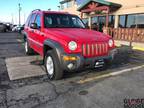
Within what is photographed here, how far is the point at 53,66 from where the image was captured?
4617 mm

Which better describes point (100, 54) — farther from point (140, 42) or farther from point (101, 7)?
point (101, 7)

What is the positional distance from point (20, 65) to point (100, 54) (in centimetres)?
318

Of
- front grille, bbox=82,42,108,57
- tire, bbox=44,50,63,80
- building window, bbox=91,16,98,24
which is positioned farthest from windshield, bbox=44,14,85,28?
building window, bbox=91,16,98,24

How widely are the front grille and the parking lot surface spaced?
80cm

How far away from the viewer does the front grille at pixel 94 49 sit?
434 cm

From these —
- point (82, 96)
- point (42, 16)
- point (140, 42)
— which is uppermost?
point (42, 16)

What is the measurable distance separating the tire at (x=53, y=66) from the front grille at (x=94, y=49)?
30.7 inches

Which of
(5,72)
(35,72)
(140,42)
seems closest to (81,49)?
(35,72)

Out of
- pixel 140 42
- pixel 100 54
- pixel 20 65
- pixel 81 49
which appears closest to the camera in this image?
pixel 81 49

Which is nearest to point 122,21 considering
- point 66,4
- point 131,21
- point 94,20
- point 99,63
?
point 131,21

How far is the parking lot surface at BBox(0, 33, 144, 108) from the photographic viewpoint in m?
3.50

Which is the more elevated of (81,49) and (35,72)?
(81,49)

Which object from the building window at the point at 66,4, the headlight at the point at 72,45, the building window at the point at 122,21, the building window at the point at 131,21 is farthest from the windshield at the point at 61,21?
the building window at the point at 66,4

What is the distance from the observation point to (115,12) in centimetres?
1595
